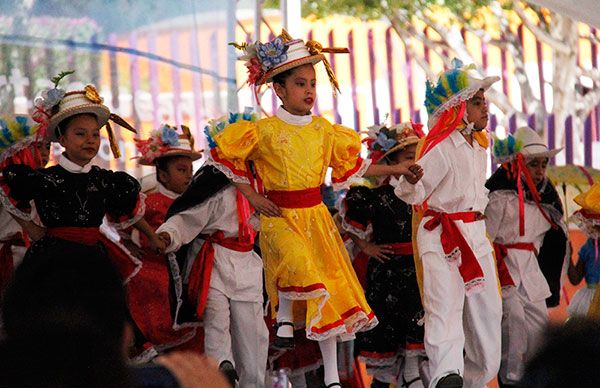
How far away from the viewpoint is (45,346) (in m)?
1.78

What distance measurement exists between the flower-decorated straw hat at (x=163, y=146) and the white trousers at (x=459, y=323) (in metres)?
1.98

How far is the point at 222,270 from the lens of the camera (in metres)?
6.32

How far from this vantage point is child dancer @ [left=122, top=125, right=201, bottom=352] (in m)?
7.03

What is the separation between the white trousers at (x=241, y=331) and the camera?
6262mm

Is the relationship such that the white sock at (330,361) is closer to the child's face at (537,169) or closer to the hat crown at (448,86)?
the hat crown at (448,86)

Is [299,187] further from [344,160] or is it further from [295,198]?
[344,160]

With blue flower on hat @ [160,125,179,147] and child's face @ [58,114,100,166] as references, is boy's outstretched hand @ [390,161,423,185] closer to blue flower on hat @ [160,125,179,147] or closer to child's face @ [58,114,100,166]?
child's face @ [58,114,100,166]

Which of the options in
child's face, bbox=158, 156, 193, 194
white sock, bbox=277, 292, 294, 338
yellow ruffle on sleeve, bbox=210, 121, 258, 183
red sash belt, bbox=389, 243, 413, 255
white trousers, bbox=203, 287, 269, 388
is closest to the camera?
white sock, bbox=277, 292, 294, 338

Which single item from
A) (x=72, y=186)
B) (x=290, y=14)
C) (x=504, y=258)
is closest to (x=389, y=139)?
(x=504, y=258)

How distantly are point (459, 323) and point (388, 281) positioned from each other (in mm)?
1097

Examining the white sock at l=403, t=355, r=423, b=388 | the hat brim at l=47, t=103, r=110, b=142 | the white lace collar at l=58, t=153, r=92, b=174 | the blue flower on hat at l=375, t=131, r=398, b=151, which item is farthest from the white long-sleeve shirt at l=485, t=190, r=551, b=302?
the white lace collar at l=58, t=153, r=92, b=174

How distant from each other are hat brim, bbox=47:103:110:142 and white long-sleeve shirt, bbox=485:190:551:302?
263cm

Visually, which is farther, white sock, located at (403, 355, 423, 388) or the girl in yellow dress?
white sock, located at (403, 355, 423, 388)

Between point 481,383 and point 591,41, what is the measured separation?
353 inches
